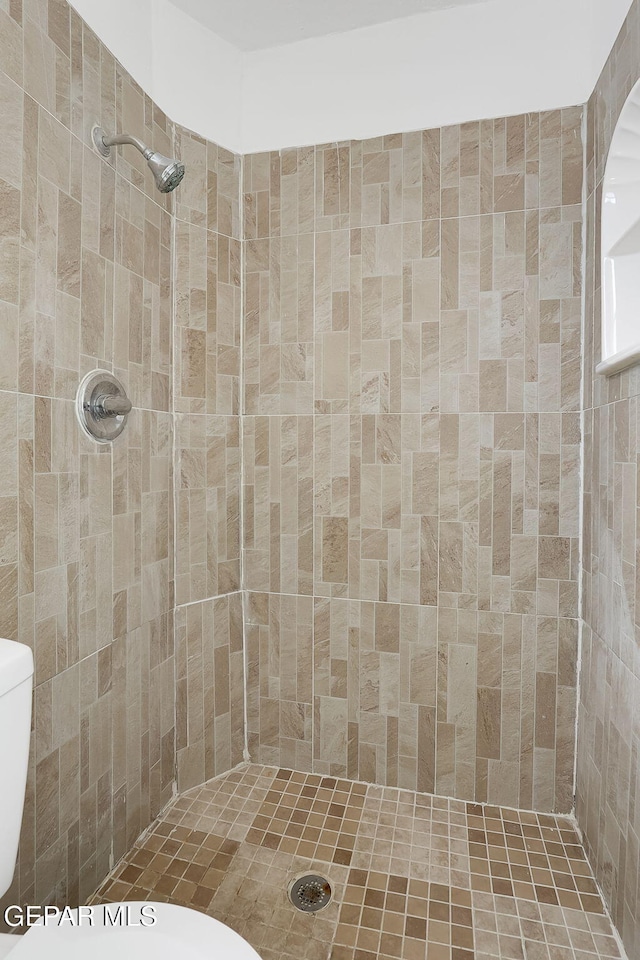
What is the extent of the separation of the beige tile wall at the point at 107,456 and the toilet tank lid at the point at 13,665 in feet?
0.84

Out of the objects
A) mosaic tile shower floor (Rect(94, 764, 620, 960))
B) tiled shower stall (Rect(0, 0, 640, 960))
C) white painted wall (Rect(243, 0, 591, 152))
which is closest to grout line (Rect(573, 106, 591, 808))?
tiled shower stall (Rect(0, 0, 640, 960))

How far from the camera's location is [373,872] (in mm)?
1464

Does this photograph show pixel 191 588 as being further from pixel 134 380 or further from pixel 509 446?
pixel 509 446

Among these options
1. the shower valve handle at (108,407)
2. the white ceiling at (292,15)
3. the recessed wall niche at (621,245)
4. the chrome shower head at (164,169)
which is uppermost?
the white ceiling at (292,15)

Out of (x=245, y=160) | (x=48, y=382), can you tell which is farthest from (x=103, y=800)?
(x=245, y=160)

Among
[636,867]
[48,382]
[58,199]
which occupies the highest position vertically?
[58,199]

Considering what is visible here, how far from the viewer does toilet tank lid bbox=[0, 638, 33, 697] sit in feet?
2.79

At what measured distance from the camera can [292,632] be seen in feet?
6.23

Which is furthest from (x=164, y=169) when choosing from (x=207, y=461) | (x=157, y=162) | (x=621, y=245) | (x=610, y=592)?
(x=610, y=592)

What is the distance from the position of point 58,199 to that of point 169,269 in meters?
0.47

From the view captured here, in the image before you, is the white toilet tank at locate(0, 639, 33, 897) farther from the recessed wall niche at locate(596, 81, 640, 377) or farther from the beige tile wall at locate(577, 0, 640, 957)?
the recessed wall niche at locate(596, 81, 640, 377)

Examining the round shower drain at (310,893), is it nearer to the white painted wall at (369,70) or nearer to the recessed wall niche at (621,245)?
the recessed wall niche at (621,245)

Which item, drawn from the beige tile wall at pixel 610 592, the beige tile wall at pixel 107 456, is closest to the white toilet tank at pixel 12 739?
the beige tile wall at pixel 107 456

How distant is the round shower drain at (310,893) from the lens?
1.35 meters
